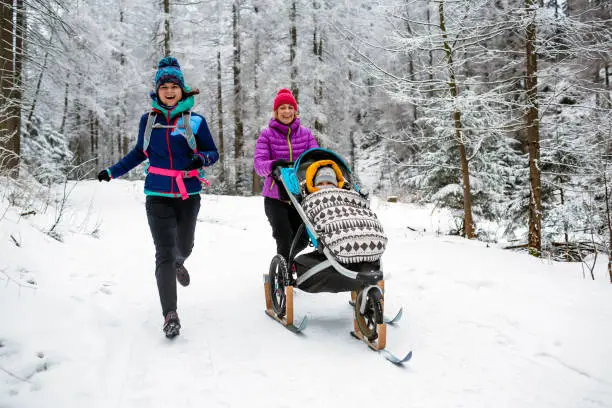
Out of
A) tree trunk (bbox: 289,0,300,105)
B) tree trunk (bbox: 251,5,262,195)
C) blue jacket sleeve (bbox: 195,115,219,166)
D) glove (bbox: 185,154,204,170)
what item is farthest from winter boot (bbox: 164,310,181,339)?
tree trunk (bbox: 251,5,262,195)

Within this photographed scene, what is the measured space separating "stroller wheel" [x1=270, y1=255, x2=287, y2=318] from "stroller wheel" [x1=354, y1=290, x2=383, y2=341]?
0.86 meters

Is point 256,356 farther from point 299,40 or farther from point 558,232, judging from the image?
point 299,40

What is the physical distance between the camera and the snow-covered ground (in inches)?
101

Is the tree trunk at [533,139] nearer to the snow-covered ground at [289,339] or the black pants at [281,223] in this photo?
the snow-covered ground at [289,339]

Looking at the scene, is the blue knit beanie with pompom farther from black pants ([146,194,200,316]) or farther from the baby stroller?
the baby stroller

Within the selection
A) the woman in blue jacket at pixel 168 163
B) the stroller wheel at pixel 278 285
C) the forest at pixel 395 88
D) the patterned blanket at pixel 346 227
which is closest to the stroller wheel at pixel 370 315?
the patterned blanket at pixel 346 227

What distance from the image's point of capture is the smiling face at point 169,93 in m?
3.65

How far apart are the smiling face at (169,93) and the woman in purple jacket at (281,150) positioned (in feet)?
3.62

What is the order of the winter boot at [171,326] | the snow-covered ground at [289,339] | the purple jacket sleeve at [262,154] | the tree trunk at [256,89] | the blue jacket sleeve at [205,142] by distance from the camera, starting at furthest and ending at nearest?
the tree trunk at [256,89] → the purple jacket sleeve at [262,154] → the blue jacket sleeve at [205,142] → the winter boot at [171,326] → the snow-covered ground at [289,339]

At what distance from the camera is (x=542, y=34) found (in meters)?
7.53

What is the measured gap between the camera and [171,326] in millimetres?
3379

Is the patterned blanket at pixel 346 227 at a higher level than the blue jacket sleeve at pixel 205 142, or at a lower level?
lower

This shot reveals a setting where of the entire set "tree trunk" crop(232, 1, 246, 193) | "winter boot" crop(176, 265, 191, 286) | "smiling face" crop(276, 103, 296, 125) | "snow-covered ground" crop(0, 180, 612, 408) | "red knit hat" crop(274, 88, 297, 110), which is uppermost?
"tree trunk" crop(232, 1, 246, 193)

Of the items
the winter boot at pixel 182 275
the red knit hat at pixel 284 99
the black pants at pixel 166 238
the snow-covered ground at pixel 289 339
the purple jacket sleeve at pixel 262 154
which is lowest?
the snow-covered ground at pixel 289 339
